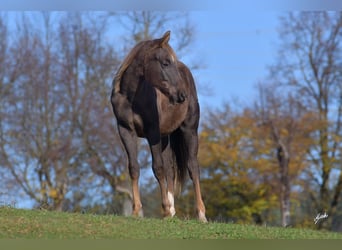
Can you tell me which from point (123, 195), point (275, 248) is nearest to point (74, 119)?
point (123, 195)

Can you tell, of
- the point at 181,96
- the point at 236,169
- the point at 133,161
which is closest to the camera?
the point at 181,96

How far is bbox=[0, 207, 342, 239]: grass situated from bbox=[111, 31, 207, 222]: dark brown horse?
6.84ft

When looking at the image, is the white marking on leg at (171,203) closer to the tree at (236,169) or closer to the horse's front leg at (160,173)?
the horse's front leg at (160,173)

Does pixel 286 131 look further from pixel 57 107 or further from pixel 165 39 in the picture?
pixel 165 39

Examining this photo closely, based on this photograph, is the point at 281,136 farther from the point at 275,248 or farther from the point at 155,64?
the point at 275,248

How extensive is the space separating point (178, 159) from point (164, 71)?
214cm

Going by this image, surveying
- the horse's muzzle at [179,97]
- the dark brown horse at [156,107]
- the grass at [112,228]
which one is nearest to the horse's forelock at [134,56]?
the dark brown horse at [156,107]

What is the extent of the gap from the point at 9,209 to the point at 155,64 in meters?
3.70

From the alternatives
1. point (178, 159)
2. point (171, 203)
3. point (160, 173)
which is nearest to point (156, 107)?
point (160, 173)

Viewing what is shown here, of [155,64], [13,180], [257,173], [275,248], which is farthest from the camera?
[257,173]

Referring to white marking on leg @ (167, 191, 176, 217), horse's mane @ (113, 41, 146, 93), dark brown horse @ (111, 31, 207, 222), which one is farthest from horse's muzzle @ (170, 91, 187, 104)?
white marking on leg @ (167, 191, 176, 217)

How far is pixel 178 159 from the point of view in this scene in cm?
1474

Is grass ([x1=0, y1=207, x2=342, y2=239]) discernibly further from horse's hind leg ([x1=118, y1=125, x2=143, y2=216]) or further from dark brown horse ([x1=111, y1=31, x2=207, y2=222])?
dark brown horse ([x1=111, y1=31, x2=207, y2=222])

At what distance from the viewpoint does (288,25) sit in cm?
5256
